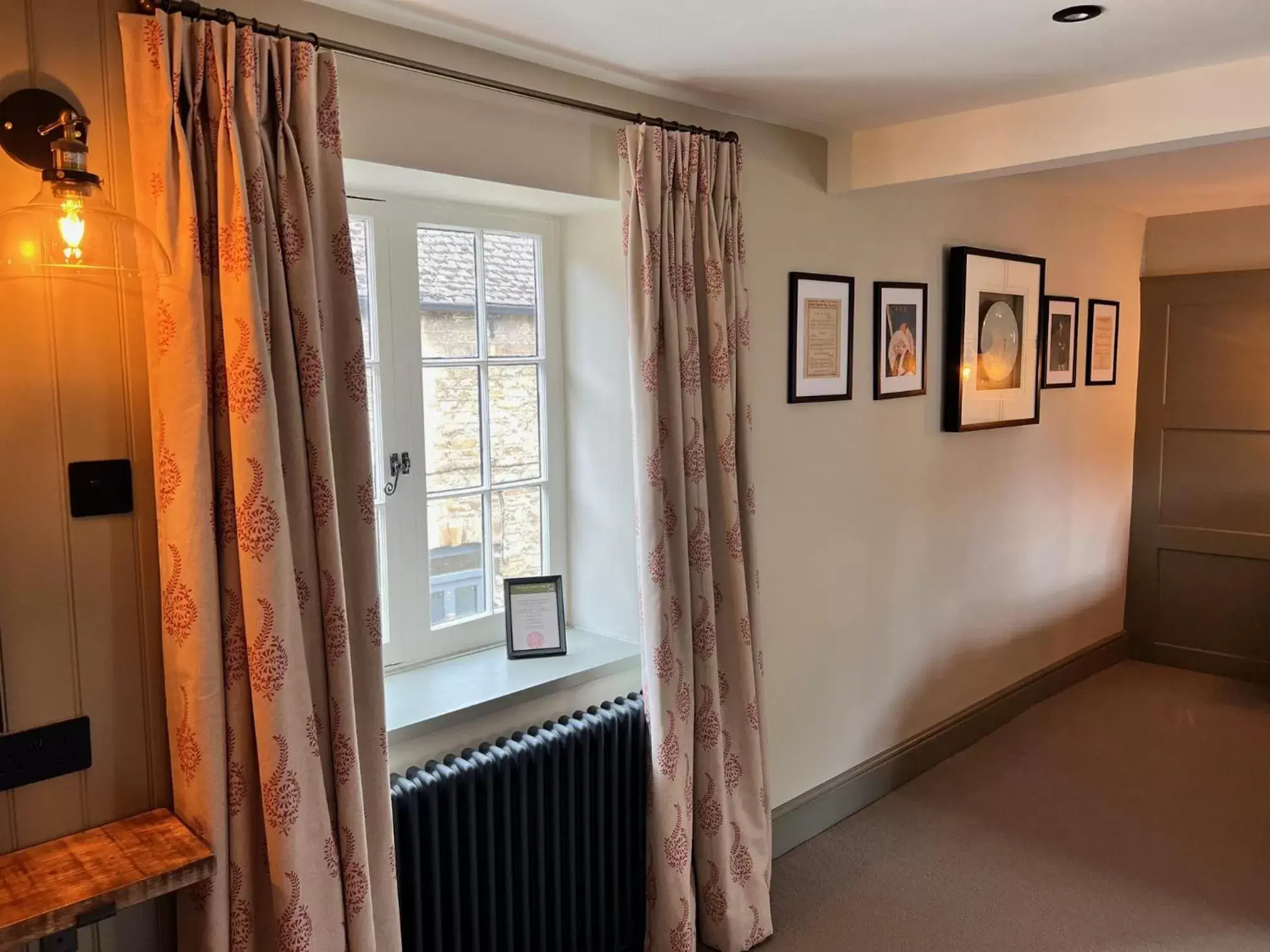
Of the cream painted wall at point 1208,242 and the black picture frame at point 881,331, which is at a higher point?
the cream painted wall at point 1208,242

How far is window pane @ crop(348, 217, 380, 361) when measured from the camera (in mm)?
2262

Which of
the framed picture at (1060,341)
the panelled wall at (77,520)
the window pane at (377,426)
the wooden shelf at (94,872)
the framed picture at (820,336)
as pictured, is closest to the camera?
the wooden shelf at (94,872)

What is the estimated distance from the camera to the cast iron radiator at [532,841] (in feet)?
6.76

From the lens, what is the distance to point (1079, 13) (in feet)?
6.11

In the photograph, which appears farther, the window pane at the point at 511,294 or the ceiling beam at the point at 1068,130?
the window pane at the point at 511,294

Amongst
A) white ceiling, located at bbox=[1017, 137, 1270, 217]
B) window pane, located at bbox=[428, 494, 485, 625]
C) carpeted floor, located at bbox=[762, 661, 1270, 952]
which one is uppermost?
white ceiling, located at bbox=[1017, 137, 1270, 217]

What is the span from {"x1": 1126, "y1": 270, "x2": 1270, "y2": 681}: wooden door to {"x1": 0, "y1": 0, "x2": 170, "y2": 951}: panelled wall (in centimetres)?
463

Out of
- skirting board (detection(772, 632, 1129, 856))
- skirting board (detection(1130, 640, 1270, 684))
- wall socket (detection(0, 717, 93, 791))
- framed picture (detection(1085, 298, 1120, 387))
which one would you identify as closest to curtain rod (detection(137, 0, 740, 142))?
wall socket (detection(0, 717, 93, 791))

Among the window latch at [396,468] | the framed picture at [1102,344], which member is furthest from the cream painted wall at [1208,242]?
the window latch at [396,468]

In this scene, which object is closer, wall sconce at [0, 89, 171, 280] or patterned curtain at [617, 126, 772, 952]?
wall sconce at [0, 89, 171, 280]

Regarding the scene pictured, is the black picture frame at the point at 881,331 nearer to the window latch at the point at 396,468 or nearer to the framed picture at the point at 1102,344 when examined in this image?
the framed picture at the point at 1102,344

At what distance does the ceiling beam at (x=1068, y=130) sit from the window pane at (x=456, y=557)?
1493mm

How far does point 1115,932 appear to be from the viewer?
265 centimetres

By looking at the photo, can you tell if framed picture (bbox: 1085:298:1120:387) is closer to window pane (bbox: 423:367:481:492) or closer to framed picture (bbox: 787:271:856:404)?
framed picture (bbox: 787:271:856:404)
